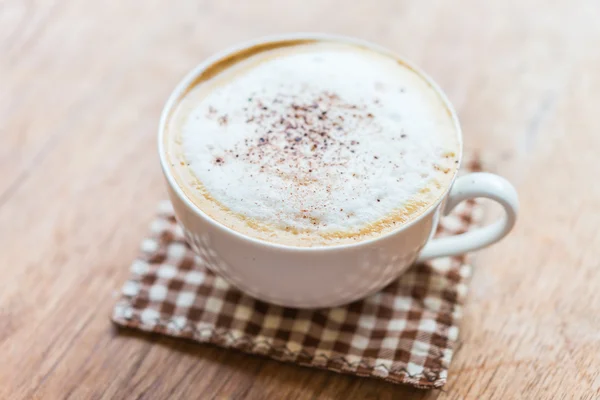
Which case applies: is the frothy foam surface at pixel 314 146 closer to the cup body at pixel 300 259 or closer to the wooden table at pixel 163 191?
the cup body at pixel 300 259

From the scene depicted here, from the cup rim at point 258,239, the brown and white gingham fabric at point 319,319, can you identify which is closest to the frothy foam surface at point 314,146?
the cup rim at point 258,239

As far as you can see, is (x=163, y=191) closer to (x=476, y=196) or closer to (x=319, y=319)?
(x=319, y=319)

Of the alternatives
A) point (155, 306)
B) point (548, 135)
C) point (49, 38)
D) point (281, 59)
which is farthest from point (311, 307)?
point (49, 38)

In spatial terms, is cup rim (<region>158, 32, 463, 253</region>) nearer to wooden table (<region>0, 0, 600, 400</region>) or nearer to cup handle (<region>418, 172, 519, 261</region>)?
cup handle (<region>418, 172, 519, 261</region>)

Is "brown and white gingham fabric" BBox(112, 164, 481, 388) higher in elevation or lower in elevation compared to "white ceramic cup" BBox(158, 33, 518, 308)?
lower

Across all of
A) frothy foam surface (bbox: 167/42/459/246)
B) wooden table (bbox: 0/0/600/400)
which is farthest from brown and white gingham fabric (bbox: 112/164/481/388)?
frothy foam surface (bbox: 167/42/459/246)
